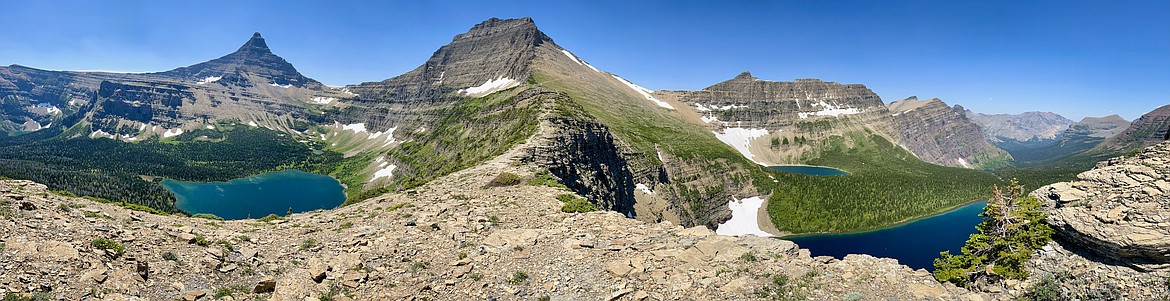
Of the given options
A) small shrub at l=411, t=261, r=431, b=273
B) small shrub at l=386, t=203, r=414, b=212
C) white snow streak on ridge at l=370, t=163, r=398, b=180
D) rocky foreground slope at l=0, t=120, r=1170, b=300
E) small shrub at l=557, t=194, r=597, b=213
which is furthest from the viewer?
white snow streak on ridge at l=370, t=163, r=398, b=180

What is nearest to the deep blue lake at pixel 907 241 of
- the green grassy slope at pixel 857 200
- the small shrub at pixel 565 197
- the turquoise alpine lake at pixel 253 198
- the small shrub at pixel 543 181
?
the green grassy slope at pixel 857 200

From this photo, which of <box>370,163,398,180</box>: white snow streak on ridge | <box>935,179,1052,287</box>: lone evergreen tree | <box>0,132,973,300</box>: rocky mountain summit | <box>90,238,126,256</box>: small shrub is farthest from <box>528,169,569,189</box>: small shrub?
<box>370,163,398,180</box>: white snow streak on ridge

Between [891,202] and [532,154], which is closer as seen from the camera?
[532,154]

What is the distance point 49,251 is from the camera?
12.9 m

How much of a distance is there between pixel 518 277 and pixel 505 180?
2184 cm

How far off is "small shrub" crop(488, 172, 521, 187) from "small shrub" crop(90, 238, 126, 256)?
24331 millimetres

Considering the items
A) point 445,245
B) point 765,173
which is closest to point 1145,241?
point 445,245

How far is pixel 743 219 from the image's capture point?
5807 inches

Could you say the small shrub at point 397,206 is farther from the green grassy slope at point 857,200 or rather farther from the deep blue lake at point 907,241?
the green grassy slope at point 857,200

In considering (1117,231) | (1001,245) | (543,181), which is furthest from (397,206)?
(1117,231)

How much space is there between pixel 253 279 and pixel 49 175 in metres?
256

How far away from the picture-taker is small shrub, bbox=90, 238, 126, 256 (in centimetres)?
1389

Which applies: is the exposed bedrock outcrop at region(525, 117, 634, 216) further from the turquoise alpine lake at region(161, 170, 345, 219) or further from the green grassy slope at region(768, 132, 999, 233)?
the turquoise alpine lake at region(161, 170, 345, 219)

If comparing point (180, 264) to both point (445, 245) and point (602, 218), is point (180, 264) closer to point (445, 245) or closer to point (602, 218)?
point (445, 245)
